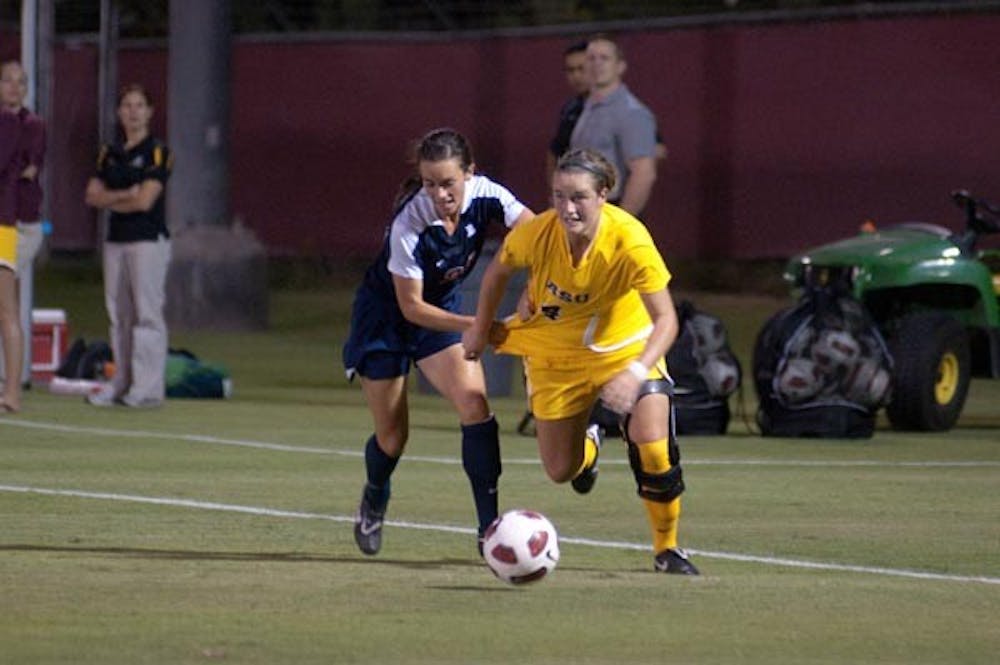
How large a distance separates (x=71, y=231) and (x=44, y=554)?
25.2 meters

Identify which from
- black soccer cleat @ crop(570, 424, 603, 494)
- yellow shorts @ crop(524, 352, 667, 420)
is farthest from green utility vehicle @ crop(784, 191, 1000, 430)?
yellow shorts @ crop(524, 352, 667, 420)

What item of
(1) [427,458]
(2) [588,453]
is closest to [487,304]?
(2) [588,453]

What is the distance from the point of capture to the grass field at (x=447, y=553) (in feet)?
27.1

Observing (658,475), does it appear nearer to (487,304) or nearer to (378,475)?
(487,304)

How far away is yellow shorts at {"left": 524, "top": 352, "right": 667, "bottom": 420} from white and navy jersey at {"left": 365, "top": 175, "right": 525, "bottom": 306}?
19.9 inches

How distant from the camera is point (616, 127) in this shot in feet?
53.0

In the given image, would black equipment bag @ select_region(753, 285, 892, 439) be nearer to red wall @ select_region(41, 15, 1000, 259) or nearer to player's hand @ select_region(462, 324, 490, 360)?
player's hand @ select_region(462, 324, 490, 360)

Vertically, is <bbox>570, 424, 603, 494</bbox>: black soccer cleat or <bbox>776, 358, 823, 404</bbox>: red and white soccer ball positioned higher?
<bbox>570, 424, 603, 494</bbox>: black soccer cleat

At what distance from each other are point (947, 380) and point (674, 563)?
7.30 metres

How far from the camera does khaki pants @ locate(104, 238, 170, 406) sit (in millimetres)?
17172

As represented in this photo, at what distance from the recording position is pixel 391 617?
28.6ft

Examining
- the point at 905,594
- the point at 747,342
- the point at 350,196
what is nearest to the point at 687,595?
the point at 905,594

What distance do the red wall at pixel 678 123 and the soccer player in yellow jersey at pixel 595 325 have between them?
696 inches

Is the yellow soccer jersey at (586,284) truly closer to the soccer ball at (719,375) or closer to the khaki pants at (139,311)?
the soccer ball at (719,375)
